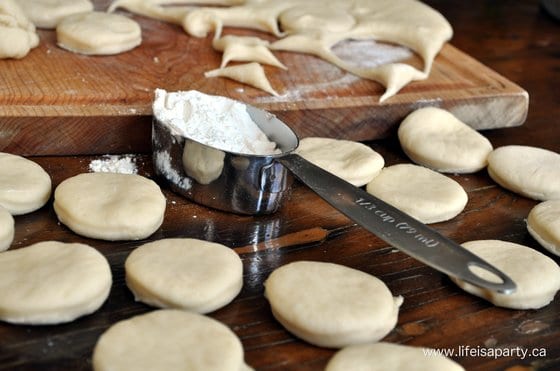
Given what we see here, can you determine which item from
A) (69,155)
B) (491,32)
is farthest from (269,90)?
(491,32)

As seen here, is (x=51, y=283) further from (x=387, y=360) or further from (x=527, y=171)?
(x=527, y=171)

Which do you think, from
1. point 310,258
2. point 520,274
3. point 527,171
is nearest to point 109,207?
point 310,258

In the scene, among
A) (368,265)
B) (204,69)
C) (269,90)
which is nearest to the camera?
(368,265)

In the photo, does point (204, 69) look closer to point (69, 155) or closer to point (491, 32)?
point (69, 155)

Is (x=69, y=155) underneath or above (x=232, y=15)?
underneath

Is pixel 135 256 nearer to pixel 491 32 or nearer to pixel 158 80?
pixel 158 80

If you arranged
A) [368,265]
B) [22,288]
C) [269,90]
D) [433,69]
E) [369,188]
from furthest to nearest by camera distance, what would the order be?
[433,69] → [269,90] → [369,188] → [368,265] → [22,288]

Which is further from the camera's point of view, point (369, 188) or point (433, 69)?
point (433, 69)
